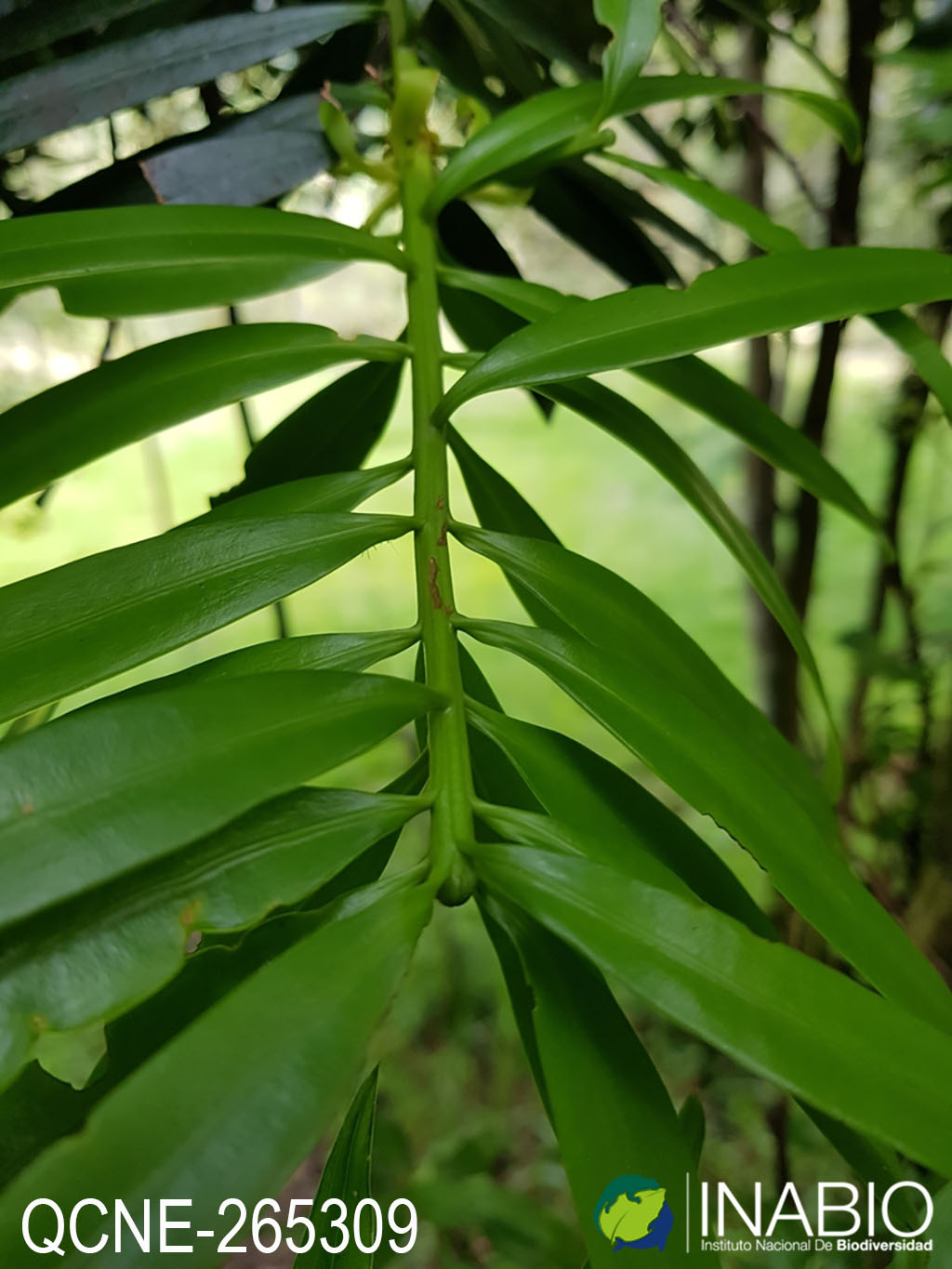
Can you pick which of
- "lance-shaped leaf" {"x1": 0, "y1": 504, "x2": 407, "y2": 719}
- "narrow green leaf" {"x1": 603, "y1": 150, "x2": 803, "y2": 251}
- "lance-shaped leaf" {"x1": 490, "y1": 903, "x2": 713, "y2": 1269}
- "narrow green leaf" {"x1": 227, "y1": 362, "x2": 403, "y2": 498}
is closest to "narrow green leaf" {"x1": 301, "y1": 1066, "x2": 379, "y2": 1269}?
"lance-shaped leaf" {"x1": 490, "y1": 903, "x2": 713, "y2": 1269}

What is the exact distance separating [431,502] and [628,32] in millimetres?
206

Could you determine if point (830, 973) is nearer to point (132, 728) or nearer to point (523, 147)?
point (132, 728)

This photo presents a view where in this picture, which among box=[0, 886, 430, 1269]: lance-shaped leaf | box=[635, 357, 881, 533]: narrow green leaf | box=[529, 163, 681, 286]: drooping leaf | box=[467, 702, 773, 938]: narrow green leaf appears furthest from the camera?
box=[529, 163, 681, 286]: drooping leaf

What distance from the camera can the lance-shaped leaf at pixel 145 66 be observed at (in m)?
0.36

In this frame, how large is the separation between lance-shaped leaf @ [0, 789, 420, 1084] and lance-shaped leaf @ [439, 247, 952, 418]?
7.0 inches

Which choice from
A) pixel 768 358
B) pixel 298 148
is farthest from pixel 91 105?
pixel 768 358

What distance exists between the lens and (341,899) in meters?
0.24

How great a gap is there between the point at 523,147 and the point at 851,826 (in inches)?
34.2

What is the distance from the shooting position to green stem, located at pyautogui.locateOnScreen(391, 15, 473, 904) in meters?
0.26

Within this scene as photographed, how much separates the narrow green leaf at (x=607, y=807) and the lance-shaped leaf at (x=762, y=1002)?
4 cm

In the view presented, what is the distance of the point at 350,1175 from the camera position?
255 mm

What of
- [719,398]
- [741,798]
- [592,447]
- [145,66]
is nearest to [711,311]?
[719,398]

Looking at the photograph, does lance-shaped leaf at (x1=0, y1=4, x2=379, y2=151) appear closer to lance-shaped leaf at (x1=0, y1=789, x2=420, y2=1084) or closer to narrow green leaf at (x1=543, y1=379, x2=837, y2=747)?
narrow green leaf at (x1=543, y1=379, x2=837, y2=747)

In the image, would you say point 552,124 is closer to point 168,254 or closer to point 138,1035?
point 168,254
